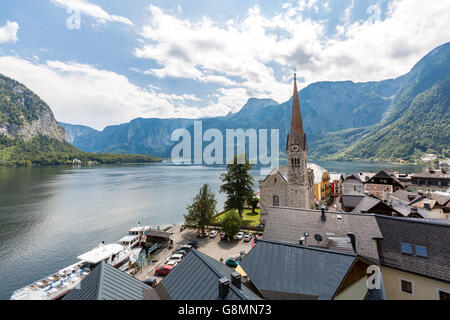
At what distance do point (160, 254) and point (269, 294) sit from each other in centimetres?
1985

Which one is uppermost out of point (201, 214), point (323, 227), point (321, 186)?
point (323, 227)

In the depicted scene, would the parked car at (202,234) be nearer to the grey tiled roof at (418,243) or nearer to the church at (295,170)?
the church at (295,170)

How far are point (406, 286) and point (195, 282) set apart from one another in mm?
14599

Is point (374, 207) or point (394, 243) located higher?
point (374, 207)

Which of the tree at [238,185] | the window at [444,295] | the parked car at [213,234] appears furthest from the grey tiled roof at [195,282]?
the tree at [238,185]

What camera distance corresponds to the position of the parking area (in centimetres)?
2372

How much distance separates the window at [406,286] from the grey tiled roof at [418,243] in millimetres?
894

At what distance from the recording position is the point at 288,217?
1972 centimetres

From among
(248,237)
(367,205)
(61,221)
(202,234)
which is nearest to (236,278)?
(248,237)

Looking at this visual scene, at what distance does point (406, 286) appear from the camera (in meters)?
14.2

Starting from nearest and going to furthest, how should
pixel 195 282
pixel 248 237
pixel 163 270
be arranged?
pixel 195 282, pixel 163 270, pixel 248 237

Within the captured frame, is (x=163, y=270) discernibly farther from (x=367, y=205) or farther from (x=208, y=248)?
(x=367, y=205)

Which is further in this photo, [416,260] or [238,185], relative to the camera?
[238,185]

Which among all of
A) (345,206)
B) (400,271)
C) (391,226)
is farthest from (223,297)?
(345,206)
